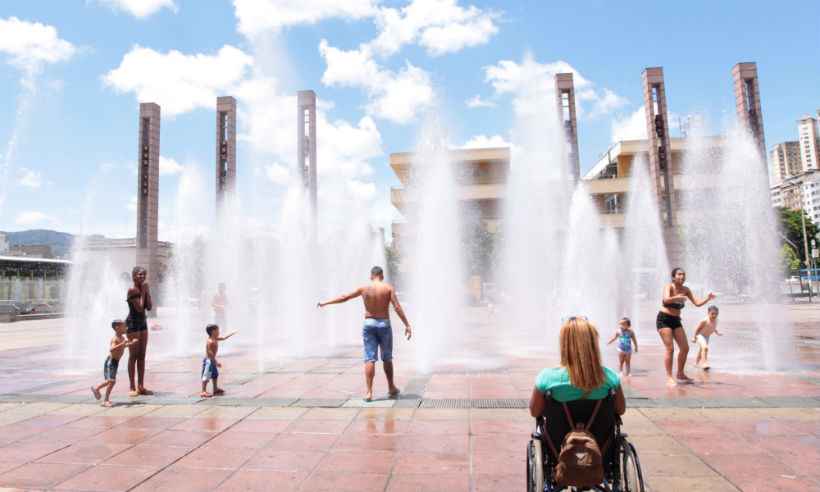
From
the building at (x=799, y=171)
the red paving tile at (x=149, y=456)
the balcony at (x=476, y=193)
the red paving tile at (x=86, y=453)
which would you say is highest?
the building at (x=799, y=171)

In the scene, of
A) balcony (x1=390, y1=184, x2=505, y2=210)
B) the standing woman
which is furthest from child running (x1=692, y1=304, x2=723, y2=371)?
balcony (x1=390, y1=184, x2=505, y2=210)

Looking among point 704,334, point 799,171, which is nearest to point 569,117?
point 704,334

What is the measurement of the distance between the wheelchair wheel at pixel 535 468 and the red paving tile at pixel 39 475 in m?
3.28

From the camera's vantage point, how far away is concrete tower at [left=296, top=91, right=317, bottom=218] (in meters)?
32.8

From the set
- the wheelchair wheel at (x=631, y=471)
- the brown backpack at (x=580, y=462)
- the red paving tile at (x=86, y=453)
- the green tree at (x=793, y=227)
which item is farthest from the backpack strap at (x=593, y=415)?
the green tree at (x=793, y=227)

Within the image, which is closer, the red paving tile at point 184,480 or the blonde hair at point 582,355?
the blonde hair at point 582,355

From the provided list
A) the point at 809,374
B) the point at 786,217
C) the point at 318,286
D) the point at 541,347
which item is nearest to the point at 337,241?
the point at 318,286

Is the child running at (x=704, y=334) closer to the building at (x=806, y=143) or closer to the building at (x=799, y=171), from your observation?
the building at (x=799, y=171)

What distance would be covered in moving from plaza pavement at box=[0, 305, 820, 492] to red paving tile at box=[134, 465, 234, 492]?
0.05 ft

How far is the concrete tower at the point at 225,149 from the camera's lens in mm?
33000

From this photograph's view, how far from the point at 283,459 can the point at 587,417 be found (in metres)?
2.59

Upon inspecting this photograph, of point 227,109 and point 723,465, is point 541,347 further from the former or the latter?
point 227,109

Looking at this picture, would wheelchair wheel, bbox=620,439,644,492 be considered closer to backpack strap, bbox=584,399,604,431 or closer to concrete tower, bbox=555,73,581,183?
backpack strap, bbox=584,399,604,431

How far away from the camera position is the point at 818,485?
3420 mm
